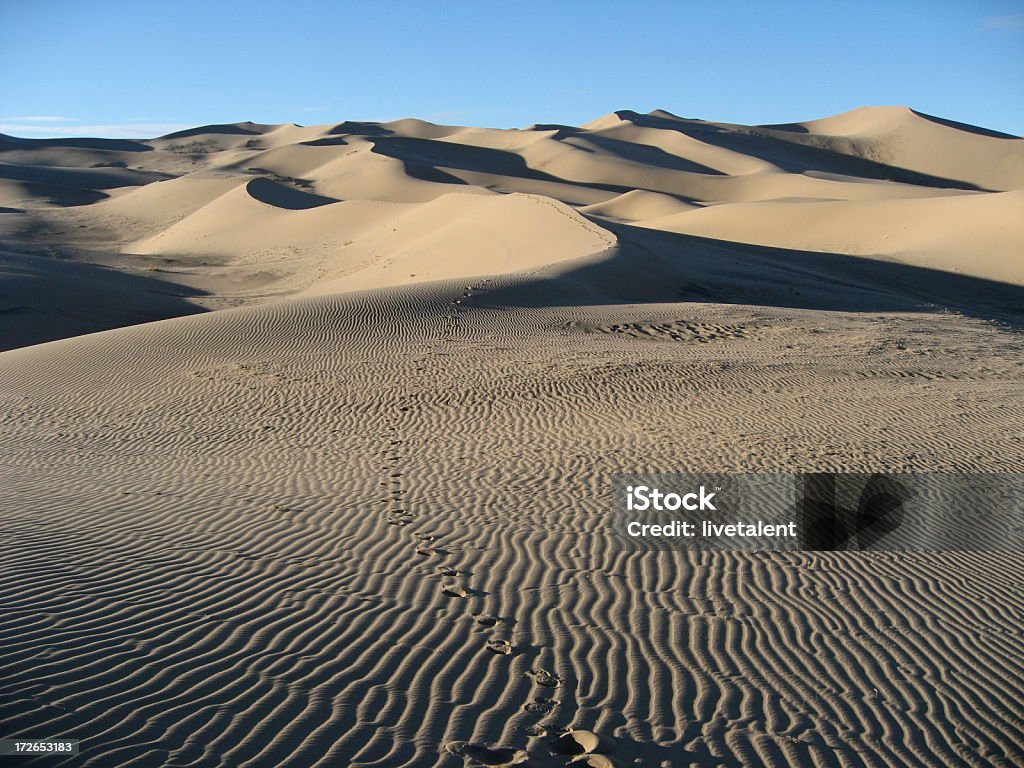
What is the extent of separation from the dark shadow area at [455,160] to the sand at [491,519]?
40.6 meters

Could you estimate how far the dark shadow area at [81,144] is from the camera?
9344 centimetres

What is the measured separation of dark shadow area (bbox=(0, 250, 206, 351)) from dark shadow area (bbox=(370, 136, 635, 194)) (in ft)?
126

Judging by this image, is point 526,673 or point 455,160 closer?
point 526,673

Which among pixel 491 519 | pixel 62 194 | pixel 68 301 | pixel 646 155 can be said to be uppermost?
pixel 646 155

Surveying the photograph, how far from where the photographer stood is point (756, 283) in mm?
26781

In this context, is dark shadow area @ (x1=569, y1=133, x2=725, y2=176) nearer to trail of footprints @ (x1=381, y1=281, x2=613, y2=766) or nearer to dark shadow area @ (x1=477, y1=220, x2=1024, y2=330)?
dark shadow area @ (x1=477, y1=220, x2=1024, y2=330)

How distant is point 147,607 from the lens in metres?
6.26

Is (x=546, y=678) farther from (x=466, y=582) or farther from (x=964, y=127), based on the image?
(x=964, y=127)

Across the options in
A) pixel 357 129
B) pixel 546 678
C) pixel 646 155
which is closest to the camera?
pixel 546 678

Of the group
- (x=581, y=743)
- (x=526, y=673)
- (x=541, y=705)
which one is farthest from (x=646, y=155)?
(x=581, y=743)
